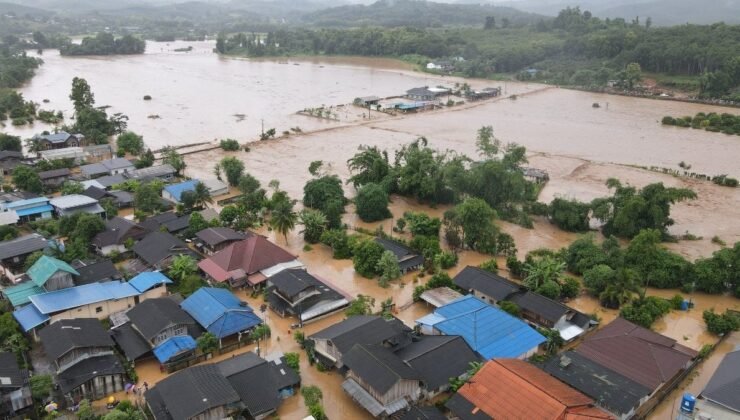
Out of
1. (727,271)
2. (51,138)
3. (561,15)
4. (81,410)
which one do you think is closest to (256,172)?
(51,138)

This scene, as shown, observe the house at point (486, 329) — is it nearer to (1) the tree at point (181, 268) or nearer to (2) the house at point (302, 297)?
(2) the house at point (302, 297)

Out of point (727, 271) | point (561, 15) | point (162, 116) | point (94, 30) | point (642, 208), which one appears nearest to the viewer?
point (727, 271)

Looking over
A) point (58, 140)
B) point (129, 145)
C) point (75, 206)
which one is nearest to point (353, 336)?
point (75, 206)

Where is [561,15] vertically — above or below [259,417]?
above

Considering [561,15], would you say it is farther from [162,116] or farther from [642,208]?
[642,208]

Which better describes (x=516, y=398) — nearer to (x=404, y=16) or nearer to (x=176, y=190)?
(x=176, y=190)
